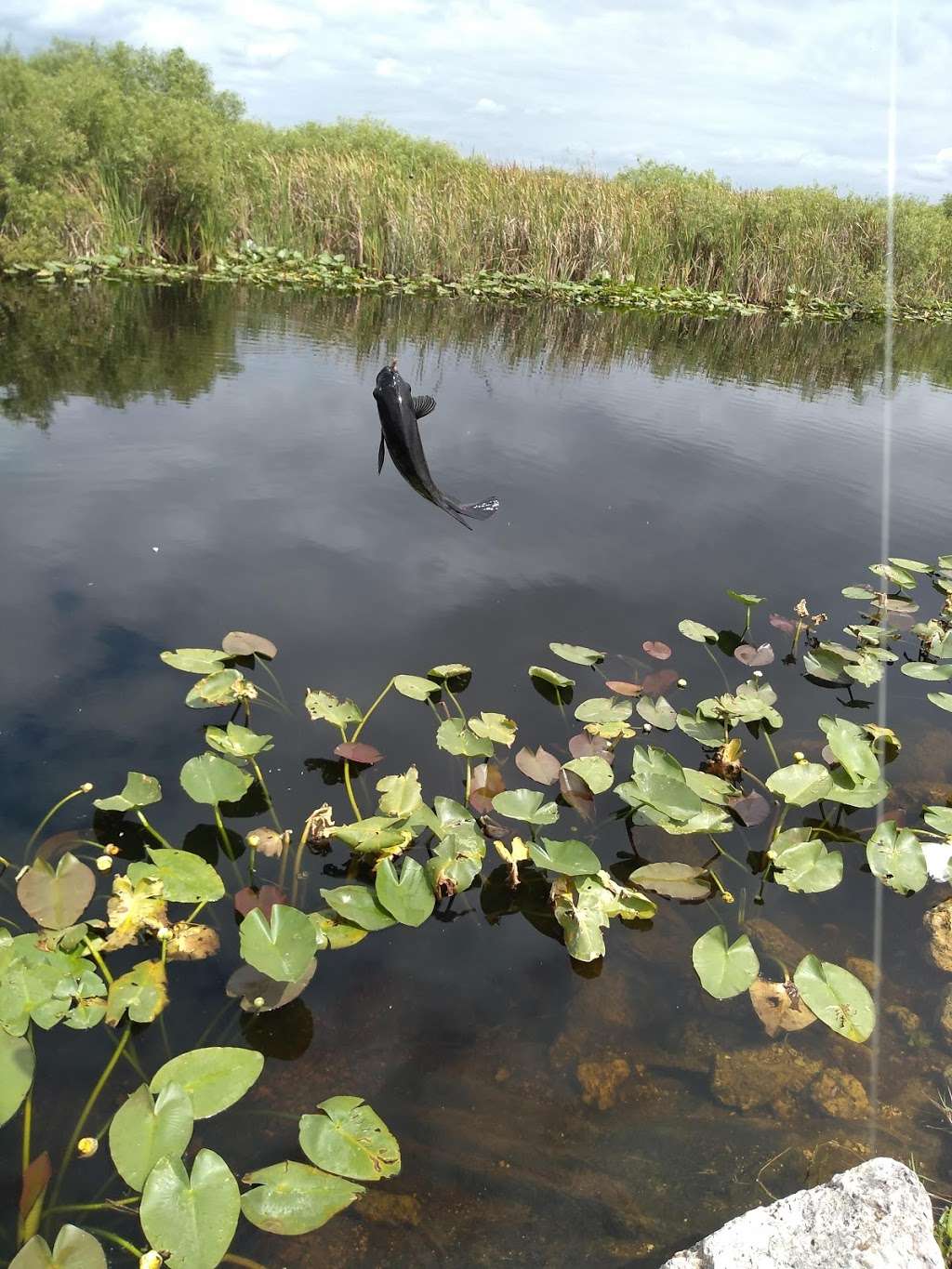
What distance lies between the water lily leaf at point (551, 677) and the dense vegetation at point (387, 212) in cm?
849

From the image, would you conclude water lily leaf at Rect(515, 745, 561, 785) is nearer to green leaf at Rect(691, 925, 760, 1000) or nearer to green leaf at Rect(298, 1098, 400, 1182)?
green leaf at Rect(691, 925, 760, 1000)

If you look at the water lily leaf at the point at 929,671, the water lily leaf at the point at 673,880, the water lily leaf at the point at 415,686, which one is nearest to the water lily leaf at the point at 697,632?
the water lily leaf at the point at 929,671

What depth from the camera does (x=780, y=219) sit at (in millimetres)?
13375

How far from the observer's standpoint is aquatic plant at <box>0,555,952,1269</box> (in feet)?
5.24

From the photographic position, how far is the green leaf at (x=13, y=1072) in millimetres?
1607

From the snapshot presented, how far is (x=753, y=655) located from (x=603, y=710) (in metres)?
0.86

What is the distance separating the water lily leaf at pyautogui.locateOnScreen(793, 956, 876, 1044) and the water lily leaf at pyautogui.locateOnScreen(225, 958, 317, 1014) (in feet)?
3.73

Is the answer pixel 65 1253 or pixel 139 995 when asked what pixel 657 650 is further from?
pixel 65 1253

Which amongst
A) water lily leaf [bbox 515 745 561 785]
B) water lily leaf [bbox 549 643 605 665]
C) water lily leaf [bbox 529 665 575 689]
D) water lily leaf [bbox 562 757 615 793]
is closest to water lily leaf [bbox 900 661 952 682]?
water lily leaf [bbox 549 643 605 665]

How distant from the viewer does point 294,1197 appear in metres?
1.57

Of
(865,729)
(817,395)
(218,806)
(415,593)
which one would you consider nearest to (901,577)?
(865,729)

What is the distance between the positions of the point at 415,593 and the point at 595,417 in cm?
324

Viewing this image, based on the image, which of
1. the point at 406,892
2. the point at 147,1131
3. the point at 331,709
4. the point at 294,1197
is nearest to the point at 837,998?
the point at 406,892

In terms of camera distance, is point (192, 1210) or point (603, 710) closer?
point (192, 1210)
